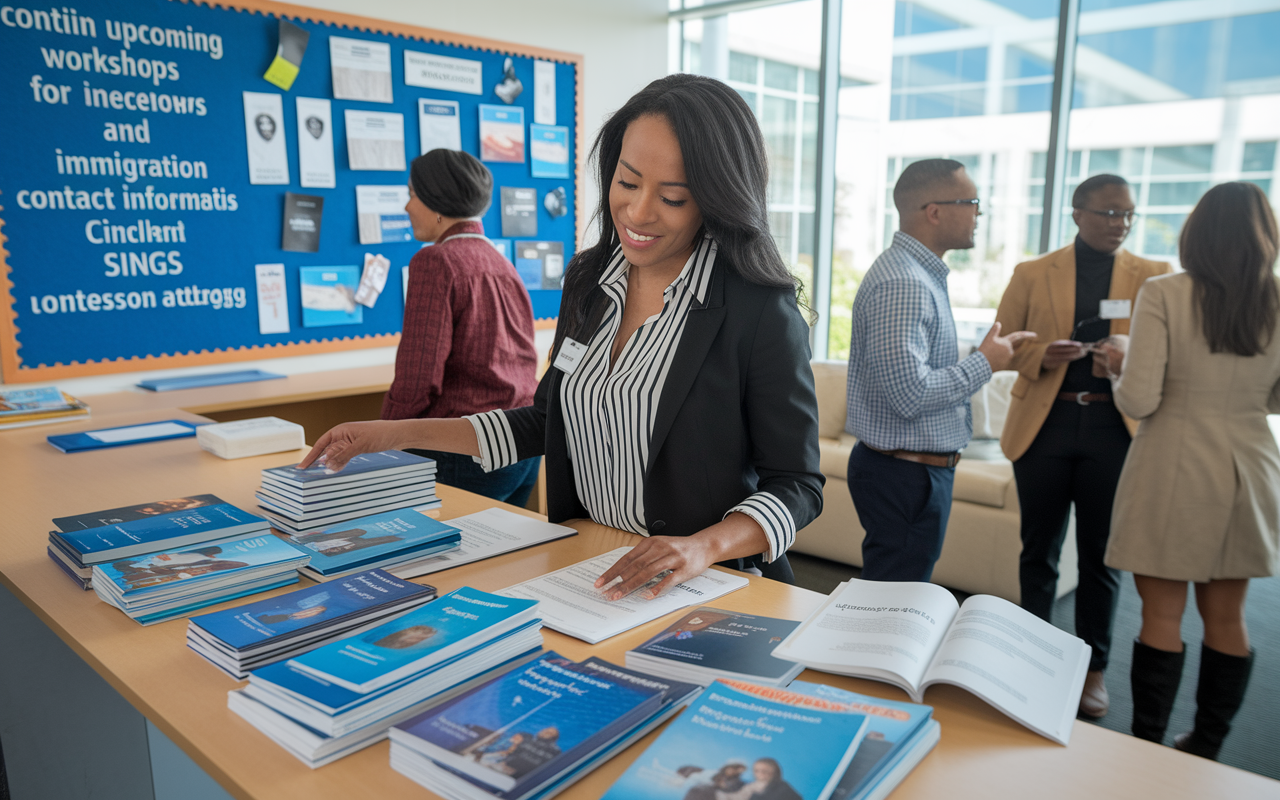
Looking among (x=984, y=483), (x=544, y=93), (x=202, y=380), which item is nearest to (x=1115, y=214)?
(x=984, y=483)

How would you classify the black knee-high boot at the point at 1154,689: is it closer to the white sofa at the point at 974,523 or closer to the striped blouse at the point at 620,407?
the white sofa at the point at 974,523

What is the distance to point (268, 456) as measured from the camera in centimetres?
223

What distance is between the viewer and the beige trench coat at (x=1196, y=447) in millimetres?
2252

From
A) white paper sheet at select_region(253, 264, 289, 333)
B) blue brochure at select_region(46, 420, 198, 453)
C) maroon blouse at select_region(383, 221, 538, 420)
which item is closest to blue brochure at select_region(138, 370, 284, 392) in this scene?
white paper sheet at select_region(253, 264, 289, 333)

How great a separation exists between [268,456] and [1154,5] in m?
4.34

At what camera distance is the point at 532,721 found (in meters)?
0.86

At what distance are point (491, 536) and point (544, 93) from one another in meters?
3.50

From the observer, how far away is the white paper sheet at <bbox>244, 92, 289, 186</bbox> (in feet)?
11.5

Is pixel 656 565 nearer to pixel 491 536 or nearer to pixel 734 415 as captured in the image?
pixel 734 415

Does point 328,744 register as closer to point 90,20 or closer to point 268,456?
point 268,456

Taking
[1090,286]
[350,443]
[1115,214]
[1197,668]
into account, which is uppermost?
[1115,214]

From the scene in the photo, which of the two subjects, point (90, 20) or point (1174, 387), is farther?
point (90, 20)

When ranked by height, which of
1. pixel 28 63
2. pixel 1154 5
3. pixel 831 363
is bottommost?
pixel 831 363

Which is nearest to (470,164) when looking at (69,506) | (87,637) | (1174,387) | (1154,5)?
(69,506)
